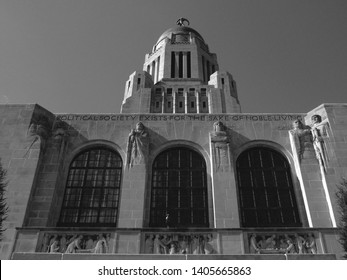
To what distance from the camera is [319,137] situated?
22.4 metres

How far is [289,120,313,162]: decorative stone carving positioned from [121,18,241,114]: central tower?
23881 mm

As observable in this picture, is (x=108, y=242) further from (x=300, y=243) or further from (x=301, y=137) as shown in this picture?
(x=301, y=137)

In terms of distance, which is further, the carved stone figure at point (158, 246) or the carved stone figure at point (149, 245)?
the carved stone figure at point (149, 245)

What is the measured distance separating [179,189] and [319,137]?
8281 mm

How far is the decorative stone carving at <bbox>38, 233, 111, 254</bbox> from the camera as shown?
58.6 ft

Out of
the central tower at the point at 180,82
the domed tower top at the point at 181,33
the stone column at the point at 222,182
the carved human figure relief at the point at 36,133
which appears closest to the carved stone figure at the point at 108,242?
the stone column at the point at 222,182

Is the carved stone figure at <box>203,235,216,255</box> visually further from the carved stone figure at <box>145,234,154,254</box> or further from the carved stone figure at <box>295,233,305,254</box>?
the carved stone figure at <box>295,233,305,254</box>

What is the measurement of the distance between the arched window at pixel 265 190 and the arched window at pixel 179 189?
82.8 inches

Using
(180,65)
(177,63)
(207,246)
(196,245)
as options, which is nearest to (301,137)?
(207,246)

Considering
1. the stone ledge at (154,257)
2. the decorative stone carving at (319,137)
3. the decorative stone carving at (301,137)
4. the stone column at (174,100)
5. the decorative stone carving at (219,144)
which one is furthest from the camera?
the stone column at (174,100)

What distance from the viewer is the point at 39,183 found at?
21266mm

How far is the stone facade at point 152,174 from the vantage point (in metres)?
18.2

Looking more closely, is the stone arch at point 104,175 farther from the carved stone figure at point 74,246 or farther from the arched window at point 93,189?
the carved stone figure at point 74,246
